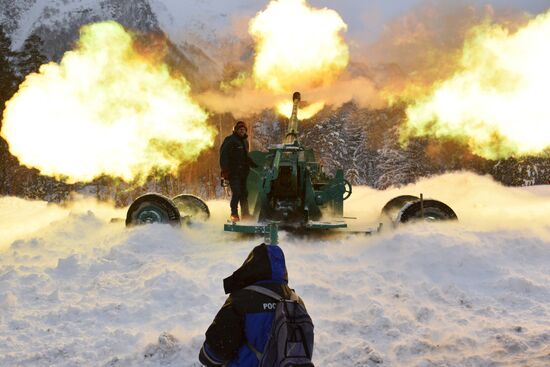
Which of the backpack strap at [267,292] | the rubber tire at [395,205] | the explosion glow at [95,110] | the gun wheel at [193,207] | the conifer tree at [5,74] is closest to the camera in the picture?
the backpack strap at [267,292]

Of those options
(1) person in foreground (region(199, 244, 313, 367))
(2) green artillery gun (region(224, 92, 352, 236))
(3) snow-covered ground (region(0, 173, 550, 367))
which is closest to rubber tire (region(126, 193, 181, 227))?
(3) snow-covered ground (region(0, 173, 550, 367))

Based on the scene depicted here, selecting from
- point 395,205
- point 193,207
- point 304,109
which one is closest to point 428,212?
point 395,205

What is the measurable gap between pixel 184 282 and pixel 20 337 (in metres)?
2.19

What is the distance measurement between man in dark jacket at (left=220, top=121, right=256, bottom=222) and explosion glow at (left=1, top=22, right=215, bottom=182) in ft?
18.6

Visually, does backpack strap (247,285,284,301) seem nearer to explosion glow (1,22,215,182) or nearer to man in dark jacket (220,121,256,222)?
man in dark jacket (220,121,256,222)

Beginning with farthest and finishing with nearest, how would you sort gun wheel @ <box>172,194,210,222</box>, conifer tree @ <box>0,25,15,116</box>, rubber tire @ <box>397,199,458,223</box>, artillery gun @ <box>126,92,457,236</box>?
conifer tree @ <box>0,25,15,116</box> < gun wheel @ <box>172,194,210,222</box> < artillery gun @ <box>126,92,457,236</box> < rubber tire @ <box>397,199,458,223</box>

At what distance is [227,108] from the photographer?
72.9 feet

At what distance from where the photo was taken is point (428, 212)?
9.72 meters

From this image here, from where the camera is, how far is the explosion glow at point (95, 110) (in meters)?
13.9

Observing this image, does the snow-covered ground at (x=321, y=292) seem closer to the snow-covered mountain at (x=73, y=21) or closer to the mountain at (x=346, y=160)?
the mountain at (x=346, y=160)

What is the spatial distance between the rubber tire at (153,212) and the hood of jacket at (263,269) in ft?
24.9

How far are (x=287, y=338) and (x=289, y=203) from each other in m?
8.24

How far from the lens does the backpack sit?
2.74m

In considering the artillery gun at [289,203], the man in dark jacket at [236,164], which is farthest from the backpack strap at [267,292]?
the man in dark jacket at [236,164]
